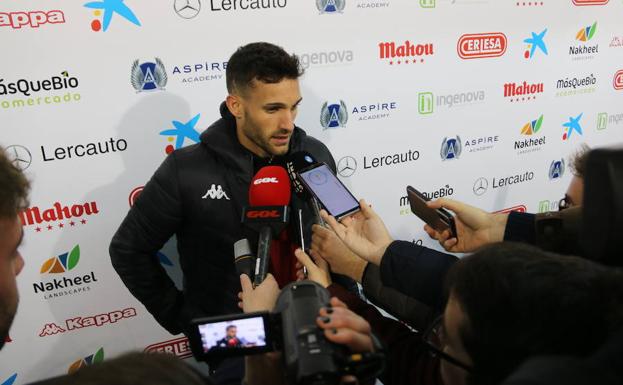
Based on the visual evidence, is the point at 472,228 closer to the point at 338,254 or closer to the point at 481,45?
the point at 338,254

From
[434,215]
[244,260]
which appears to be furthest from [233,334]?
[434,215]

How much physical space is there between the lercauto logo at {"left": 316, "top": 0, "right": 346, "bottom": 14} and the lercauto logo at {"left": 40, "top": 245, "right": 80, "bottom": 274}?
53.0 inches

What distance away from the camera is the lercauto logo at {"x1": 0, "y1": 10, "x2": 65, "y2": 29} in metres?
1.51

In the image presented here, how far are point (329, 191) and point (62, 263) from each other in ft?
3.84

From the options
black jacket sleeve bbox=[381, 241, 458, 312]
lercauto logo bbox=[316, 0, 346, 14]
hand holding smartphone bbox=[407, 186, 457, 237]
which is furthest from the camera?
lercauto logo bbox=[316, 0, 346, 14]

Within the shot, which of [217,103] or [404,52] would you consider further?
[404,52]

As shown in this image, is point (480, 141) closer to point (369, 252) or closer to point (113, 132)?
point (369, 252)

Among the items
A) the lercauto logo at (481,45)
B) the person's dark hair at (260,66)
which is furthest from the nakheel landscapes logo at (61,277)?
the lercauto logo at (481,45)

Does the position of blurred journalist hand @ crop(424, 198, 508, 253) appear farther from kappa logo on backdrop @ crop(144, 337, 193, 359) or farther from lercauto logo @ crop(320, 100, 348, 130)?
kappa logo on backdrop @ crop(144, 337, 193, 359)

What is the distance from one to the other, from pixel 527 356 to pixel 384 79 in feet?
5.72

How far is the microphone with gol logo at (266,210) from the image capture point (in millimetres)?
993

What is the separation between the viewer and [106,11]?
1625mm

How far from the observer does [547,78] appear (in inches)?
103

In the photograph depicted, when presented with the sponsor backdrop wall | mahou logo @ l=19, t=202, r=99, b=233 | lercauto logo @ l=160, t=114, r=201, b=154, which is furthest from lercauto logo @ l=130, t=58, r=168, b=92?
mahou logo @ l=19, t=202, r=99, b=233
